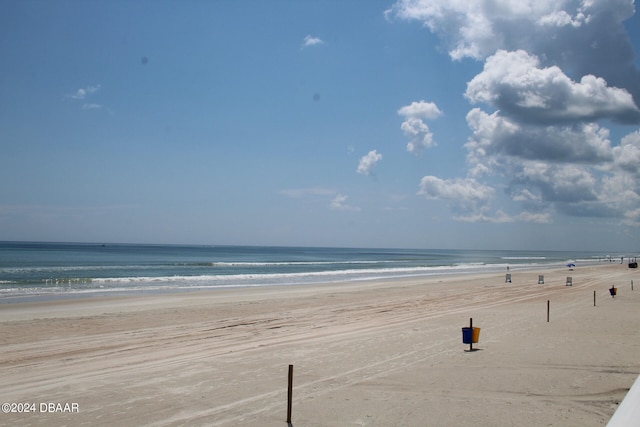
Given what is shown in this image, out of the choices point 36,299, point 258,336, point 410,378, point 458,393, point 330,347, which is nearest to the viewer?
point 458,393

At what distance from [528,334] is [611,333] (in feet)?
9.03

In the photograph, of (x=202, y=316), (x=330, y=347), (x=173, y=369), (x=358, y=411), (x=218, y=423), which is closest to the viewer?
(x=218, y=423)

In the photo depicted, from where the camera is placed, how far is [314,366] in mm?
10805

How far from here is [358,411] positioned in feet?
25.5

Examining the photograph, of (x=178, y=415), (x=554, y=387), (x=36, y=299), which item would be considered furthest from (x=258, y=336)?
(x=36, y=299)

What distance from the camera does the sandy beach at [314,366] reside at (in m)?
7.70

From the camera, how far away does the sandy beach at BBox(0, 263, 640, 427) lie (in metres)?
7.70

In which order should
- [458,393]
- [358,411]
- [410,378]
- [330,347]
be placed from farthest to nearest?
1. [330,347]
2. [410,378]
3. [458,393]
4. [358,411]

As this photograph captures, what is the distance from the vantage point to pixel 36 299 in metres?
24.5

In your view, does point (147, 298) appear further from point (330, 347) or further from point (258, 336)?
point (330, 347)

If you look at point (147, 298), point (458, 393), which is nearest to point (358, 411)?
point (458, 393)

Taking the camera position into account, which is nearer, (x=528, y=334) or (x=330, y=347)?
(x=330, y=347)

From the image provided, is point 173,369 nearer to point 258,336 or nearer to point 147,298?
point 258,336

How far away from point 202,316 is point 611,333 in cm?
1458
